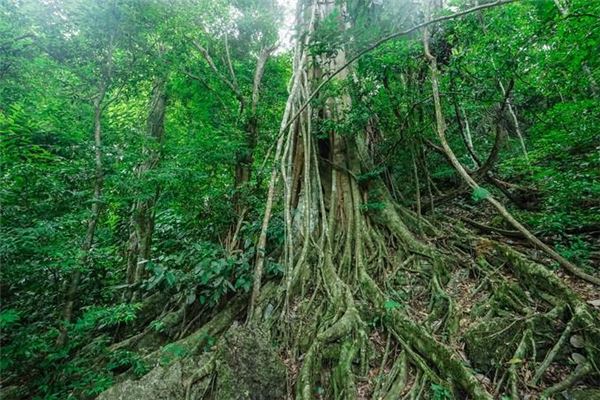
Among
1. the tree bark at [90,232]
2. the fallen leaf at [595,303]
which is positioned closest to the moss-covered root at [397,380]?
the fallen leaf at [595,303]

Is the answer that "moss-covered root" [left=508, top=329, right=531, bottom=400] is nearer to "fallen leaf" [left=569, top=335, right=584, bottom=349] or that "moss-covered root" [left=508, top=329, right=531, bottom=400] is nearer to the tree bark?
"fallen leaf" [left=569, top=335, right=584, bottom=349]

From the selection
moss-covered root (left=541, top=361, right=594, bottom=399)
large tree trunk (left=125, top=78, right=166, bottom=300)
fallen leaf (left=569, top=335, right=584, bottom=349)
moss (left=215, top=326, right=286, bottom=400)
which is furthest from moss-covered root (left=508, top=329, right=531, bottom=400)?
large tree trunk (left=125, top=78, right=166, bottom=300)

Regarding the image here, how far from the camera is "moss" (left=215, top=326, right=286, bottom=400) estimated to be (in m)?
2.61

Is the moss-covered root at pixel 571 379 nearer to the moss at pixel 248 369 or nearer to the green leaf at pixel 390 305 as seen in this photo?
the green leaf at pixel 390 305

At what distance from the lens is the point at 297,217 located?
467 cm

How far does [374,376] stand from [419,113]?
12.9 feet

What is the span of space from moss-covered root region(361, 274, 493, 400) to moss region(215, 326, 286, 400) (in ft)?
3.69

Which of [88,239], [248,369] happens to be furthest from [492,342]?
[88,239]

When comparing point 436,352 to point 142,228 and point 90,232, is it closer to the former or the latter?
point 90,232

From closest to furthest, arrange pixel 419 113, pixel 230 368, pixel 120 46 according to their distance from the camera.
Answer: pixel 230 368 < pixel 120 46 < pixel 419 113

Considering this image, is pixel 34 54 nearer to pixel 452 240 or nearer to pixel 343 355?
pixel 343 355

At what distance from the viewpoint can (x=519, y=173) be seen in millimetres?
5629

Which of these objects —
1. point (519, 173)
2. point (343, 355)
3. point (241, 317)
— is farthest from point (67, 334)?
point (519, 173)

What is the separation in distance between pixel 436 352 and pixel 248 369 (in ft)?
4.96
